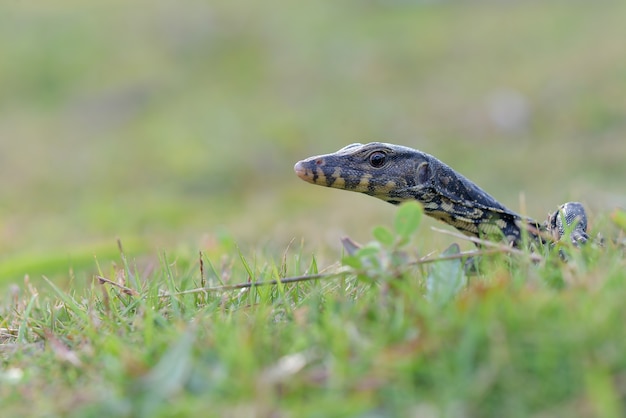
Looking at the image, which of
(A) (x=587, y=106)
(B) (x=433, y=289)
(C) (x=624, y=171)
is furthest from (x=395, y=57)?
(B) (x=433, y=289)

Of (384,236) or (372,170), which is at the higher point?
(372,170)

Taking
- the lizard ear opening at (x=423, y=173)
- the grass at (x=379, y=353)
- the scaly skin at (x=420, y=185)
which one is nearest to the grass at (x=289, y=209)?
the grass at (x=379, y=353)

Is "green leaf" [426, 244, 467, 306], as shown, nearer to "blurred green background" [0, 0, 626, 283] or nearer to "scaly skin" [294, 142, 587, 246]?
"scaly skin" [294, 142, 587, 246]

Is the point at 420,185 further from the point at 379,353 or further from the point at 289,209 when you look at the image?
the point at 289,209

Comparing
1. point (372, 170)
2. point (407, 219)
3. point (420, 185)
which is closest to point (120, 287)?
point (407, 219)

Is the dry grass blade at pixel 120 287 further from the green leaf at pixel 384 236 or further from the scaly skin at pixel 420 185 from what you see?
the scaly skin at pixel 420 185

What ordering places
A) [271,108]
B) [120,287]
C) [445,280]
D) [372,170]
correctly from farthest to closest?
[271,108] < [372,170] < [120,287] < [445,280]

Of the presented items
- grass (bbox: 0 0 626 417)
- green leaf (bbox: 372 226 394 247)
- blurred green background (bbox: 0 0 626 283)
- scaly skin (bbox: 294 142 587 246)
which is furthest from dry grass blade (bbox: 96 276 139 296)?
blurred green background (bbox: 0 0 626 283)
